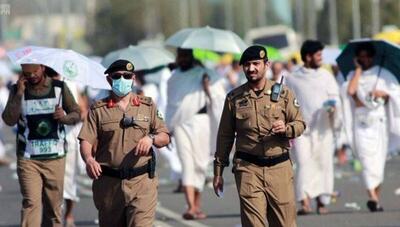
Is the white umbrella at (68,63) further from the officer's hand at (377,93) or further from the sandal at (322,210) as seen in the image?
the officer's hand at (377,93)

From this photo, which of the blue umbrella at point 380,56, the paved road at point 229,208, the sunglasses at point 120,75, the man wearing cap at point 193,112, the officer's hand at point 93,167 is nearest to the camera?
the officer's hand at point 93,167

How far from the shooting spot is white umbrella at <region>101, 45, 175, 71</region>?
55.7ft

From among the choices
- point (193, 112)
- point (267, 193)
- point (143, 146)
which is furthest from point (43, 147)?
point (193, 112)

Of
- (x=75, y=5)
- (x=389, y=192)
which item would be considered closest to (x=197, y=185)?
(x=389, y=192)

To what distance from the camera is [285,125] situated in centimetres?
1149

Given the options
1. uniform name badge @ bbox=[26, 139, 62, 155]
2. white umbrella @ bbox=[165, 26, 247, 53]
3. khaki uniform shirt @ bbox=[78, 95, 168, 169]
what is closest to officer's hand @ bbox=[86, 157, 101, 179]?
khaki uniform shirt @ bbox=[78, 95, 168, 169]

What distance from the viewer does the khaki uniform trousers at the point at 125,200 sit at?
1142cm

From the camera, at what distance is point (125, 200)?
1145 centimetres

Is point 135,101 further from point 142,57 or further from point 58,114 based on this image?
point 142,57

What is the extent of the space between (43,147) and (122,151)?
240 centimetres

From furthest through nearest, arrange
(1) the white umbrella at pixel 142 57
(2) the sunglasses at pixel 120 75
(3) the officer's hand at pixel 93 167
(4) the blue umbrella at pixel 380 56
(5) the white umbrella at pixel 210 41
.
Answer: (5) the white umbrella at pixel 210 41, (4) the blue umbrella at pixel 380 56, (1) the white umbrella at pixel 142 57, (2) the sunglasses at pixel 120 75, (3) the officer's hand at pixel 93 167

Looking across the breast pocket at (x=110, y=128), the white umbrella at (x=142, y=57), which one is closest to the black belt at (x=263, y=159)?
the breast pocket at (x=110, y=128)

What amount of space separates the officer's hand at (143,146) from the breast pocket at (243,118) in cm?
75

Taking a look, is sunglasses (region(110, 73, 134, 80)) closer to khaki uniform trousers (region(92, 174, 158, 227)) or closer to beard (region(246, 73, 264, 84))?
khaki uniform trousers (region(92, 174, 158, 227))
